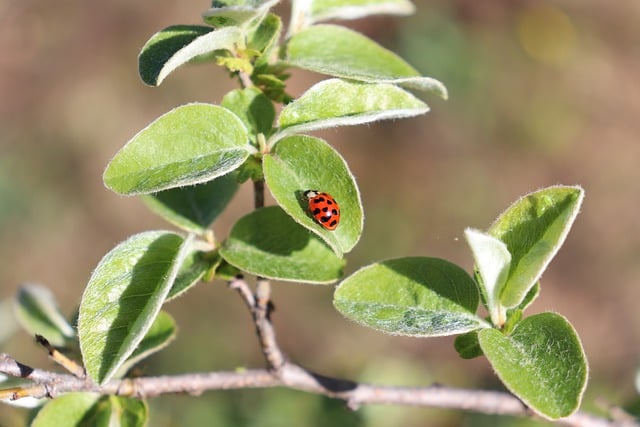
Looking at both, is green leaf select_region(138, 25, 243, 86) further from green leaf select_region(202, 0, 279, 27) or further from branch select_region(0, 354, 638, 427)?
branch select_region(0, 354, 638, 427)

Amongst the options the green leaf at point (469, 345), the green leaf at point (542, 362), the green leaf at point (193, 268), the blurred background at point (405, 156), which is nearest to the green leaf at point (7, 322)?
the green leaf at point (193, 268)

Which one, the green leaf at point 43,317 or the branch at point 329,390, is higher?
the green leaf at point 43,317

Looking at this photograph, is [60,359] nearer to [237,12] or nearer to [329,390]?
[329,390]

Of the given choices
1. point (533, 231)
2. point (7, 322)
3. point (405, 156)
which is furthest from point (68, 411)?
point (405, 156)

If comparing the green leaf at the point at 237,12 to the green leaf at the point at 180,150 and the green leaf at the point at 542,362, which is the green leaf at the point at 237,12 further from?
the green leaf at the point at 542,362

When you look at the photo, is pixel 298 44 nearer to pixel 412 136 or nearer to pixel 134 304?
pixel 134 304

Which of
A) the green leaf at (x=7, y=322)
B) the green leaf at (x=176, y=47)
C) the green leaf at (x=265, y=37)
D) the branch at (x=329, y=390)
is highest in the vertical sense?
the green leaf at (x=176, y=47)

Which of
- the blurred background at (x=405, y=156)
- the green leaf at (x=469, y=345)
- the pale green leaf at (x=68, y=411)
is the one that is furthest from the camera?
the blurred background at (x=405, y=156)
